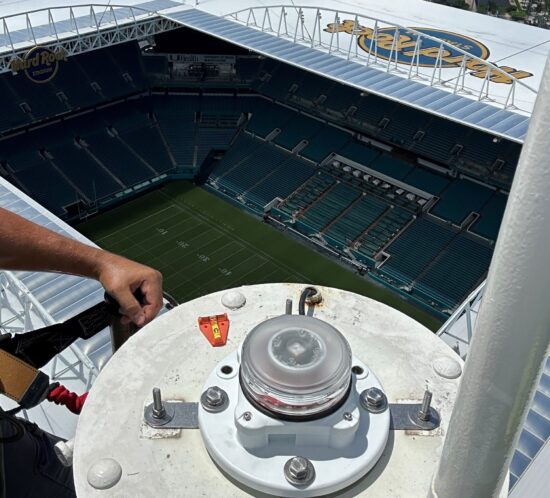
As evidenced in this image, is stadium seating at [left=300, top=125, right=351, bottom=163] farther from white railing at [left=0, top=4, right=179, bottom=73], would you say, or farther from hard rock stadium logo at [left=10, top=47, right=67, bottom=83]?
hard rock stadium logo at [left=10, top=47, right=67, bottom=83]

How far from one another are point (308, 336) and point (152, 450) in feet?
5.82

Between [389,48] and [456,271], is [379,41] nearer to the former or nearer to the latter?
[389,48]

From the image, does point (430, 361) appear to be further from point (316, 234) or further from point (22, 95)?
point (22, 95)

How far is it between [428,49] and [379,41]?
357cm

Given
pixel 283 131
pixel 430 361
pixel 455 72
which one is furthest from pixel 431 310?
pixel 430 361

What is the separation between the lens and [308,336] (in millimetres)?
4773

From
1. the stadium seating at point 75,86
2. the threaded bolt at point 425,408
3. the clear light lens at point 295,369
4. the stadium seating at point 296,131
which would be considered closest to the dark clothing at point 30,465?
the clear light lens at point 295,369

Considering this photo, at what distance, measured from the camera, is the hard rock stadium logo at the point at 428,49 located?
3634 centimetres

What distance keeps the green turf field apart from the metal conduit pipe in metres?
32.6

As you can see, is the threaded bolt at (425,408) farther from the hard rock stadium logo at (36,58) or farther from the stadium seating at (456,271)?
the hard rock stadium logo at (36,58)

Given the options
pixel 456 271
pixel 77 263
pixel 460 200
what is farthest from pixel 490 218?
pixel 77 263

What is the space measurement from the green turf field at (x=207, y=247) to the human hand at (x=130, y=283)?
30875 millimetres

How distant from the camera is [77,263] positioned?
5.45 m

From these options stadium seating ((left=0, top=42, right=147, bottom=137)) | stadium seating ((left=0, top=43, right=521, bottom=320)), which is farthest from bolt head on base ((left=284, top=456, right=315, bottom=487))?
stadium seating ((left=0, top=42, right=147, bottom=137))
